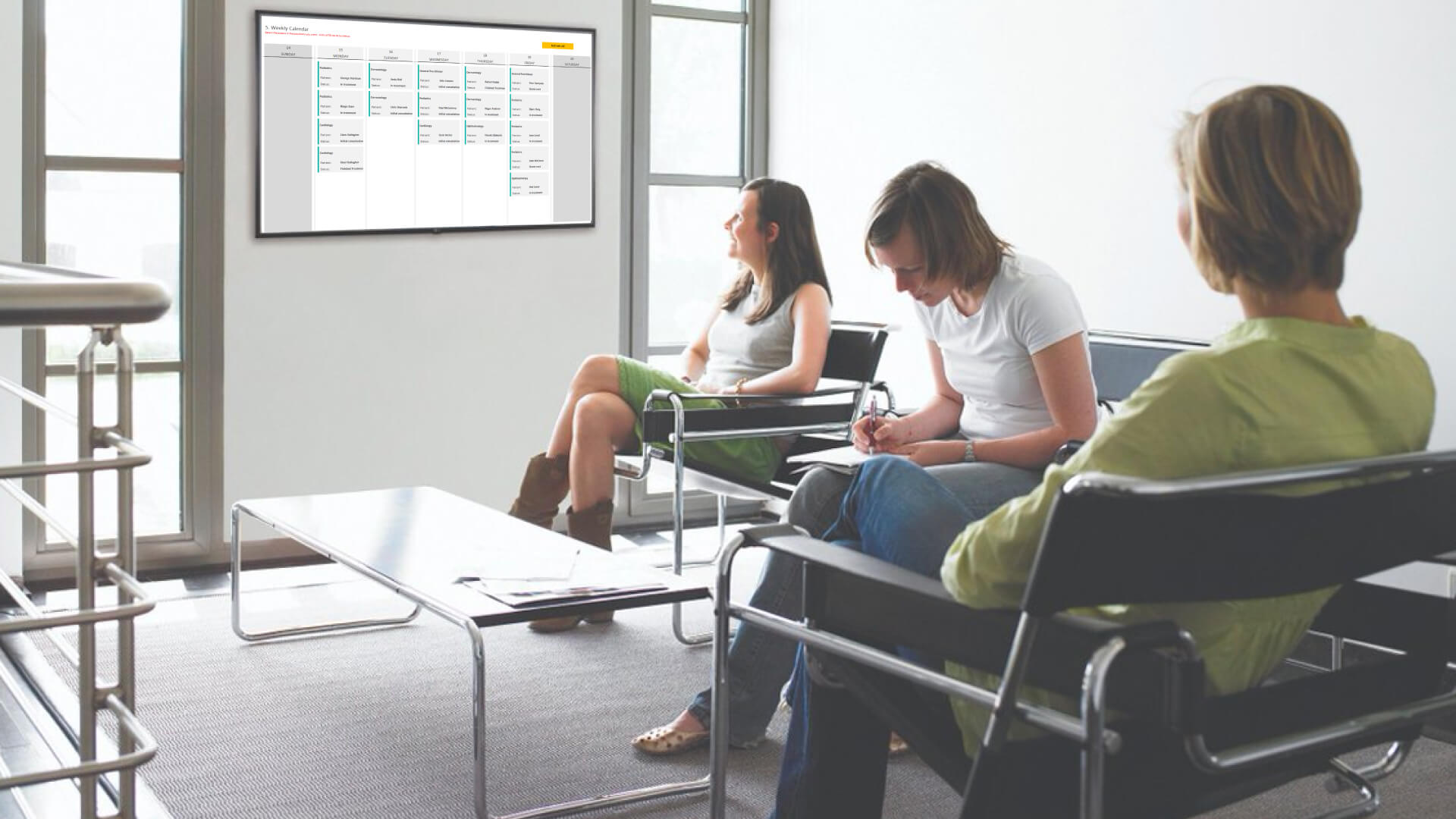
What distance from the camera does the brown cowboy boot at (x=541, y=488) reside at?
4035mm

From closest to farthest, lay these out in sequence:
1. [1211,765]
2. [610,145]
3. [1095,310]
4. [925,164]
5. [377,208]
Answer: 1. [1211,765]
2. [925,164]
3. [1095,310]
4. [377,208]
5. [610,145]

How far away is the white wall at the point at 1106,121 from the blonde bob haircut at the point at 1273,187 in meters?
1.48

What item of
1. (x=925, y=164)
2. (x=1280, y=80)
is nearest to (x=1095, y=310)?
(x=1280, y=80)

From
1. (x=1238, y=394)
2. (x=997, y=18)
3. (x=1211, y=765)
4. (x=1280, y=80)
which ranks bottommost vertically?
(x=1211, y=765)

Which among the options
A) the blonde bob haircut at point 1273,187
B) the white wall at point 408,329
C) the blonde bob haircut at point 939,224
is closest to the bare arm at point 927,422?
the blonde bob haircut at point 939,224

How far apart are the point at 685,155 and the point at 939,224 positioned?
108 inches

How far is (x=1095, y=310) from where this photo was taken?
13.5 feet

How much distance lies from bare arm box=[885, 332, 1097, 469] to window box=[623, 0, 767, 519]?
2684 mm

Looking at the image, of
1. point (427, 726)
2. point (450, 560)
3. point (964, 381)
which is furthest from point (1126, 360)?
point (427, 726)

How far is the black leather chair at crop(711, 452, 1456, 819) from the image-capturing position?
5.01 ft

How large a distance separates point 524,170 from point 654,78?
626 mm

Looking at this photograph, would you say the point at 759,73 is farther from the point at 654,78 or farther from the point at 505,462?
the point at 505,462

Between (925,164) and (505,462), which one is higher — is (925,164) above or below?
above

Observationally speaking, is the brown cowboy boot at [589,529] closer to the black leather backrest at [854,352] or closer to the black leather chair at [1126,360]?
the black leather backrest at [854,352]
